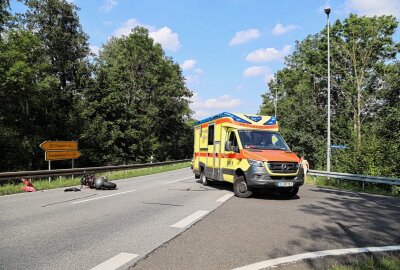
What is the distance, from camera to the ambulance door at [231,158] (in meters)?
11.8

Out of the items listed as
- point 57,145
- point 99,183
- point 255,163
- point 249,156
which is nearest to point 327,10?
point 249,156

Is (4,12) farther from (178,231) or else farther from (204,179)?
(178,231)

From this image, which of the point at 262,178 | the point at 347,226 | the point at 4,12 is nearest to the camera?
the point at 347,226

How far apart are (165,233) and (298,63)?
53.1 meters

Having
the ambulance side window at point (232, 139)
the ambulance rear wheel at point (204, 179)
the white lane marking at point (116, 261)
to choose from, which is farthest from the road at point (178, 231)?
the ambulance rear wheel at point (204, 179)

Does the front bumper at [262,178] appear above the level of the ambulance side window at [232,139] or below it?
below

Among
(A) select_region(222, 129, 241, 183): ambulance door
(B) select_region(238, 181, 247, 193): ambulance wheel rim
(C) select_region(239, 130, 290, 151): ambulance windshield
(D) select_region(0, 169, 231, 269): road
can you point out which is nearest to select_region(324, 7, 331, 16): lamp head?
(C) select_region(239, 130, 290, 151): ambulance windshield

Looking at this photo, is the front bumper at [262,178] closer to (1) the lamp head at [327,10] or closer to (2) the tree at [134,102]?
(1) the lamp head at [327,10]

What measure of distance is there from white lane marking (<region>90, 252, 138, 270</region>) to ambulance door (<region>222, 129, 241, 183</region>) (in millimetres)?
6966

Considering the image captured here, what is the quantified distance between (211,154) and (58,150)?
9.44m

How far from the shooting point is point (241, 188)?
11438 mm

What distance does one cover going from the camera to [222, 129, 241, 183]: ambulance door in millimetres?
11828

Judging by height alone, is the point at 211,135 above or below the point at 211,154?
above

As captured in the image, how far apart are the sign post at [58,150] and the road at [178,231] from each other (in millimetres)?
7631
